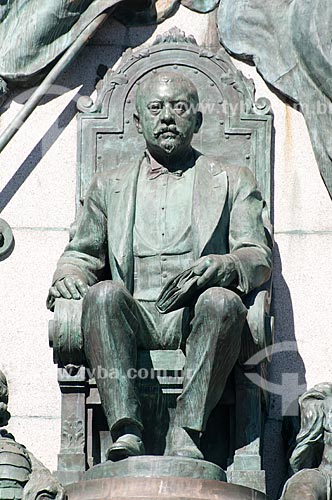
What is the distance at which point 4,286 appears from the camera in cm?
1423

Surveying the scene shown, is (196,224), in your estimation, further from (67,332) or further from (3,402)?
(3,402)

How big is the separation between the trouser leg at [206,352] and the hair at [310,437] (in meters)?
0.60

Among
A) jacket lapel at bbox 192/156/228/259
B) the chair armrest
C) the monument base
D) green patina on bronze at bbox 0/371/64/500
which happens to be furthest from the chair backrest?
the monument base

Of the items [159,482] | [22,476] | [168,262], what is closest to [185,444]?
[159,482]

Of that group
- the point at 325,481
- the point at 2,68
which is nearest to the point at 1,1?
the point at 2,68

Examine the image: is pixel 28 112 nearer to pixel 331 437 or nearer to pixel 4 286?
pixel 4 286

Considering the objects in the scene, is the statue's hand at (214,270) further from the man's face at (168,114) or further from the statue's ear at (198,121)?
the statue's ear at (198,121)

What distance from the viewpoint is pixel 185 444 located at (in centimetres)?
1297

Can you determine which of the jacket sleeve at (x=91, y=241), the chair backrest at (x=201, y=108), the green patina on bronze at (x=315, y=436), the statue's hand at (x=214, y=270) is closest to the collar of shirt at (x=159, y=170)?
the jacket sleeve at (x=91, y=241)

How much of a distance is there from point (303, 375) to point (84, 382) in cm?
129

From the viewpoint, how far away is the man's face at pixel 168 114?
534 inches

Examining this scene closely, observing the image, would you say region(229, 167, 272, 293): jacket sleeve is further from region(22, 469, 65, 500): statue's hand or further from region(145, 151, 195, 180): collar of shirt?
region(22, 469, 65, 500): statue's hand

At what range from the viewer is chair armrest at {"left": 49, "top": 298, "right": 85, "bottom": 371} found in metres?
13.2

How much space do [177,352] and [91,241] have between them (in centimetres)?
81
